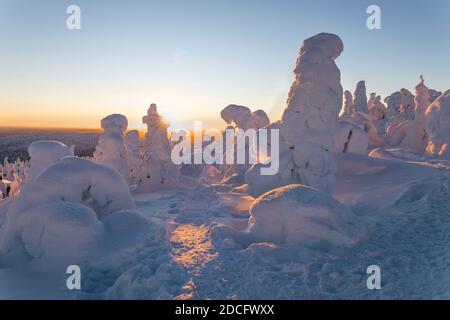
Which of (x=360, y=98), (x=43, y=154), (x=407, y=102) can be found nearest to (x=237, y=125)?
(x=43, y=154)

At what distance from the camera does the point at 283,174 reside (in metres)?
12.5

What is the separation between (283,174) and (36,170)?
9.44m

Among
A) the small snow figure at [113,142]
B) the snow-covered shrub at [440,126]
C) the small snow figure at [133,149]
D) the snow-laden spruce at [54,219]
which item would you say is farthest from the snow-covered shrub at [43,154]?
the snow-covered shrub at [440,126]

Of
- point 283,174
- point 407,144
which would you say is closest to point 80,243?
point 283,174

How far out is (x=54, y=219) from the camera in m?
6.06

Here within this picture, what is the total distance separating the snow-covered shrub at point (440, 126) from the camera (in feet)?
64.2

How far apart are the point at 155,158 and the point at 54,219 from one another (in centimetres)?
1564

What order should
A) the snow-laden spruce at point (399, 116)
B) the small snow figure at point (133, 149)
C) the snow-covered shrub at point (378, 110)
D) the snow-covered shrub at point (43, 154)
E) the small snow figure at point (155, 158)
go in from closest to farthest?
the snow-covered shrub at point (43, 154), the small snow figure at point (155, 158), the small snow figure at point (133, 149), the snow-laden spruce at point (399, 116), the snow-covered shrub at point (378, 110)

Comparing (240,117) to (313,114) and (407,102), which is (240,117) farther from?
(407,102)

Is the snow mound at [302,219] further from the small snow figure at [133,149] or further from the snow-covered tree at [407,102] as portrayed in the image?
the snow-covered tree at [407,102]

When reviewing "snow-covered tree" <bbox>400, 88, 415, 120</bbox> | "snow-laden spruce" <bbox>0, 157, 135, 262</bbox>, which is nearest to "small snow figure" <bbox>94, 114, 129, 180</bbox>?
"snow-laden spruce" <bbox>0, 157, 135, 262</bbox>

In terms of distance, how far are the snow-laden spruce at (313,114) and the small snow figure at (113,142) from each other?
36.3 ft

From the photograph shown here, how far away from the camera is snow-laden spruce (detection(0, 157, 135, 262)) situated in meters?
5.97
